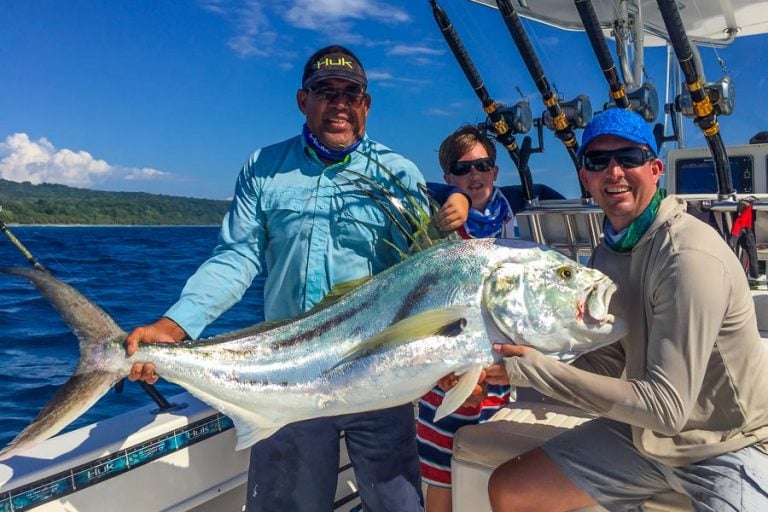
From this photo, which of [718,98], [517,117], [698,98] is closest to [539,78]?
[517,117]

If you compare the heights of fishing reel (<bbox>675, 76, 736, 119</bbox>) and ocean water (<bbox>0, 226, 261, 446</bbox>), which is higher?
fishing reel (<bbox>675, 76, 736, 119</bbox>)

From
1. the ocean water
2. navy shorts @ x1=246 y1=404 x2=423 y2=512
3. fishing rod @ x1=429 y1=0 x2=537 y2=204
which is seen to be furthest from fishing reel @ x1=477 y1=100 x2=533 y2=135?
navy shorts @ x1=246 y1=404 x2=423 y2=512

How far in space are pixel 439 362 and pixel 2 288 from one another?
505 inches

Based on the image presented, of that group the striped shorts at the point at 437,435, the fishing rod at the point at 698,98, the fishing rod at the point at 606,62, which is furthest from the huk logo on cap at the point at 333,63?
the fishing rod at the point at 606,62

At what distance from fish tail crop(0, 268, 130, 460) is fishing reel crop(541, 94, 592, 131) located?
439 centimetres

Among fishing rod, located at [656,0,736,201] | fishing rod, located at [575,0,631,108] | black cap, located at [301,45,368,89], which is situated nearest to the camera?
black cap, located at [301,45,368,89]

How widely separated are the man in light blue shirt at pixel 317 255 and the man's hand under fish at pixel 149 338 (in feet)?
0.07

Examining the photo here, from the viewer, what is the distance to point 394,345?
1919 millimetres

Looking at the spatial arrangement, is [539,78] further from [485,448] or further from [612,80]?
[485,448]

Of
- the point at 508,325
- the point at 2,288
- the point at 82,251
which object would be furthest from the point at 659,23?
the point at 82,251

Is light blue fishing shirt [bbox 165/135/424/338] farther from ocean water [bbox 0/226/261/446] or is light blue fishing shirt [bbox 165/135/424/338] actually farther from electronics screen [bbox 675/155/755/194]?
electronics screen [bbox 675/155/755/194]

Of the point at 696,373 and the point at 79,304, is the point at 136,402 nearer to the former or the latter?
the point at 79,304

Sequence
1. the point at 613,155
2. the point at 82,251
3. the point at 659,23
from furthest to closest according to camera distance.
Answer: the point at 82,251 < the point at 659,23 < the point at 613,155

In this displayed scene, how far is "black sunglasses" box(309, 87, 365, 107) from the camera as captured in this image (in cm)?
229
